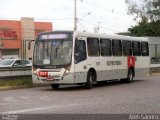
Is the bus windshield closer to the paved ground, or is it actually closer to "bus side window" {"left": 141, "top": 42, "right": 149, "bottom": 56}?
the paved ground

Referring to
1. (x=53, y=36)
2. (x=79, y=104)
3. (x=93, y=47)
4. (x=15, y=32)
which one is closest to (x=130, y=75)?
(x=93, y=47)

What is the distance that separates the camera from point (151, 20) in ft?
135

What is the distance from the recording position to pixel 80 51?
22.4 meters

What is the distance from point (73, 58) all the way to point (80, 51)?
29.4 inches

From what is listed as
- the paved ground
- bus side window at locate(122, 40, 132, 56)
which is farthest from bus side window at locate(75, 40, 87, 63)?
bus side window at locate(122, 40, 132, 56)

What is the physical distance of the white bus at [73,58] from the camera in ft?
71.4

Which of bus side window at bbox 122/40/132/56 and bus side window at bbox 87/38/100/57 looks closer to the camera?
bus side window at bbox 87/38/100/57

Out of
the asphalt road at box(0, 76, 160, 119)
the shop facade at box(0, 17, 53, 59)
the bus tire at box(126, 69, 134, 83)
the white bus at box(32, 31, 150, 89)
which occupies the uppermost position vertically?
the shop facade at box(0, 17, 53, 59)

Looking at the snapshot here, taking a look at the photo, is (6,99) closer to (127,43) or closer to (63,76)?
(63,76)

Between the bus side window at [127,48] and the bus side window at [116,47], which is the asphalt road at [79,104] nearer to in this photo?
the bus side window at [116,47]

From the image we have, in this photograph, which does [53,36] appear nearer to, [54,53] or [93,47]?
[54,53]

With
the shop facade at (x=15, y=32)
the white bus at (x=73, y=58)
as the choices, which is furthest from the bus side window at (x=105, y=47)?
the shop facade at (x=15, y=32)

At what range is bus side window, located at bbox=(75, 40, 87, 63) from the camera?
72.4 ft

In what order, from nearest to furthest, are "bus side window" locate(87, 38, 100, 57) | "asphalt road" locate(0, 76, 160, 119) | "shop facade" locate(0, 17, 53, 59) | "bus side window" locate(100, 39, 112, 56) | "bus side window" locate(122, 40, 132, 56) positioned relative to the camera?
1. "asphalt road" locate(0, 76, 160, 119)
2. "bus side window" locate(87, 38, 100, 57)
3. "bus side window" locate(100, 39, 112, 56)
4. "bus side window" locate(122, 40, 132, 56)
5. "shop facade" locate(0, 17, 53, 59)
